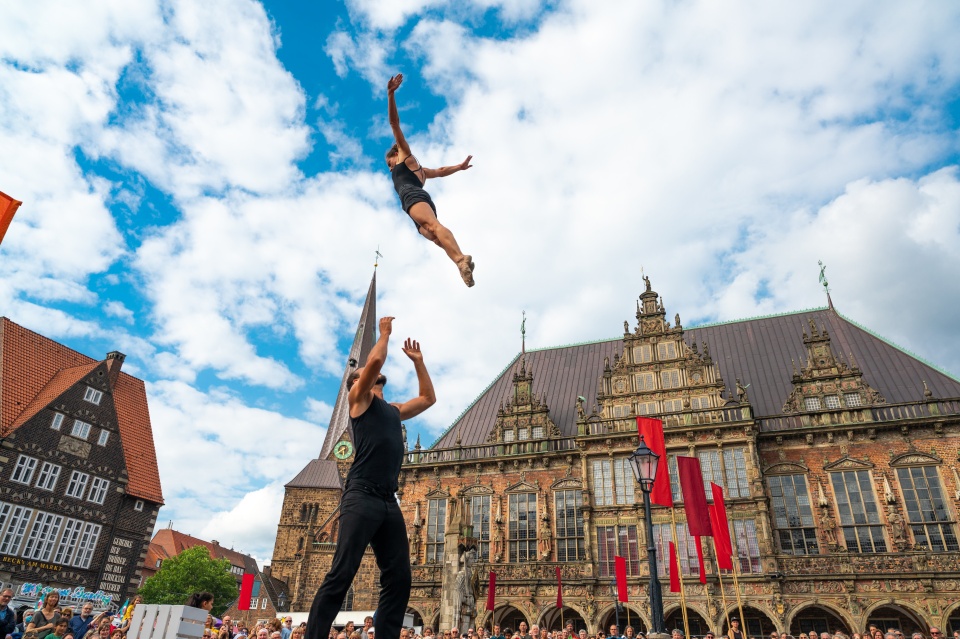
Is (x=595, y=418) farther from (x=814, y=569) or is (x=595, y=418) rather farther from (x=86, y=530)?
(x=86, y=530)

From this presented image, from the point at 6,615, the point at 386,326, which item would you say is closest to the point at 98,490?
the point at 6,615

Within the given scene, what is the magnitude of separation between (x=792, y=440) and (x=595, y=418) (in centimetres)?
835

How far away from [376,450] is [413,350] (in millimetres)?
1019

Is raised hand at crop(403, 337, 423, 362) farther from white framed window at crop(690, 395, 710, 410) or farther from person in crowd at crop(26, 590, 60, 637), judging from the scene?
white framed window at crop(690, 395, 710, 410)

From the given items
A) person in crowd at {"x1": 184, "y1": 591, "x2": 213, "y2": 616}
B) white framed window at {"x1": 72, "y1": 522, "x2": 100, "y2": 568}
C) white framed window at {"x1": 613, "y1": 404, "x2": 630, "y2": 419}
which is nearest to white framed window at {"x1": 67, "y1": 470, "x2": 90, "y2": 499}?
white framed window at {"x1": 72, "y1": 522, "x2": 100, "y2": 568}

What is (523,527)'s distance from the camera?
27.7 metres

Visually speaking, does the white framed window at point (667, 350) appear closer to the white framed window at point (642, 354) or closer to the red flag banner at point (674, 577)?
the white framed window at point (642, 354)

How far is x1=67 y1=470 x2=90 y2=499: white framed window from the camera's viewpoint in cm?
2680

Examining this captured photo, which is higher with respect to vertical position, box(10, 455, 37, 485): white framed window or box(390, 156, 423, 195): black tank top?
box(10, 455, 37, 485): white framed window

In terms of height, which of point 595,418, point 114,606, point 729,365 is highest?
point 729,365

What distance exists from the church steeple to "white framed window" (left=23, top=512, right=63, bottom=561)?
35445mm

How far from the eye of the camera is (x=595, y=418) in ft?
92.5

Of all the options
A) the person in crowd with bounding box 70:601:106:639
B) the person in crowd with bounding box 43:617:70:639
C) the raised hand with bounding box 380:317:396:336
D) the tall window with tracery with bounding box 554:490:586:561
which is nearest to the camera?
the raised hand with bounding box 380:317:396:336

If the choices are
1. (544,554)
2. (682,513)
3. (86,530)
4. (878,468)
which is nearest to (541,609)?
(544,554)
